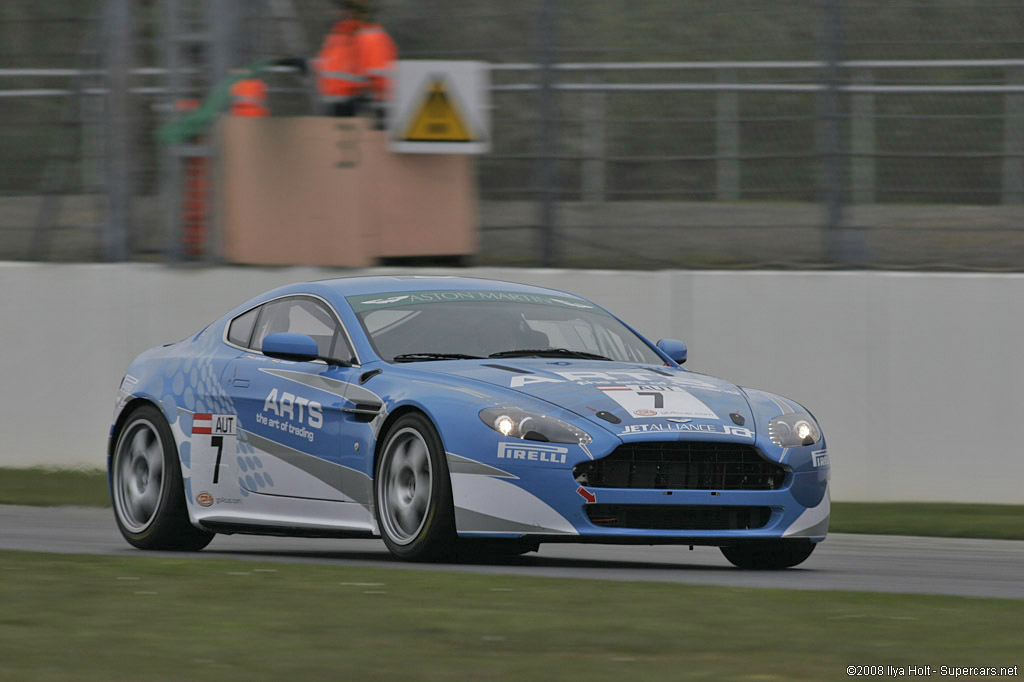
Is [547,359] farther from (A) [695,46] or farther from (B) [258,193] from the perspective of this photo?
(B) [258,193]

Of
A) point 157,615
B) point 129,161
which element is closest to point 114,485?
point 157,615

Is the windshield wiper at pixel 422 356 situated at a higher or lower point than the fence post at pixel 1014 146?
lower

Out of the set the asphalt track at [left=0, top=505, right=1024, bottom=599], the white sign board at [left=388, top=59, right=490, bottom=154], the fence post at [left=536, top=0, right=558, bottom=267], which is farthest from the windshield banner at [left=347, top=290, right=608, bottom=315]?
the white sign board at [left=388, top=59, right=490, bottom=154]

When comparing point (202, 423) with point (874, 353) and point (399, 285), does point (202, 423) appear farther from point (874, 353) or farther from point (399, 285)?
point (874, 353)

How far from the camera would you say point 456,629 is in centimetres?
638

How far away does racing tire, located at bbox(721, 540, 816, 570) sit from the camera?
29.4 ft

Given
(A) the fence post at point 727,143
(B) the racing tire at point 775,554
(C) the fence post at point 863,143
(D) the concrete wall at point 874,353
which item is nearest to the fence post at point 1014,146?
(D) the concrete wall at point 874,353

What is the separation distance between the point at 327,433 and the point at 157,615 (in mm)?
2282

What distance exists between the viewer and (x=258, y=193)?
15.6 meters

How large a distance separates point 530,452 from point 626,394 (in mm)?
577

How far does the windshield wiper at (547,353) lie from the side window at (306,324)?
722 millimetres

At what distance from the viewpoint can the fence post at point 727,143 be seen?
1385 centimetres

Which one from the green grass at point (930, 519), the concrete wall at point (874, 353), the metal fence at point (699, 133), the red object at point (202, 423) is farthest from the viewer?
the metal fence at point (699, 133)

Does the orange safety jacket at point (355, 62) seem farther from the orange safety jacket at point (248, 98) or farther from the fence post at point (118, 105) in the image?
the fence post at point (118, 105)
